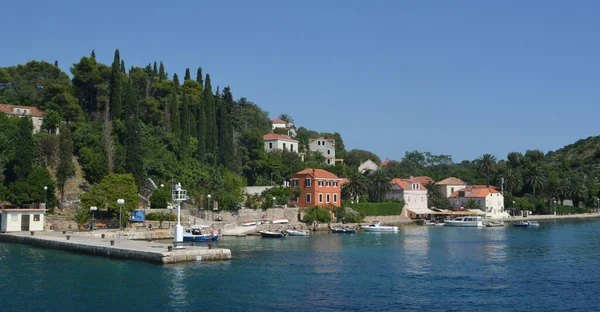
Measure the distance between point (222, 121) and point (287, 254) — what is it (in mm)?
33774

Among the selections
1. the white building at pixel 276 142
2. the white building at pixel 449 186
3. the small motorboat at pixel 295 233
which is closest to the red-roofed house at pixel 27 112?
the small motorboat at pixel 295 233

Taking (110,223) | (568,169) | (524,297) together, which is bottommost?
(524,297)

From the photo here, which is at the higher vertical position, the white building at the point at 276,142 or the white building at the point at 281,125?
the white building at the point at 281,125

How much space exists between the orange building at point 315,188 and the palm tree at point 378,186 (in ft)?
33.1

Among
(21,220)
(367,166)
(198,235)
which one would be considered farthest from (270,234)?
(367,166)

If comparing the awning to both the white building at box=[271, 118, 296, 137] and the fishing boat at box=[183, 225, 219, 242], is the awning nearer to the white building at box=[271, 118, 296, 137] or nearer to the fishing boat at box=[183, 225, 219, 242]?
the white building at box=[271, 118, 296, 137]

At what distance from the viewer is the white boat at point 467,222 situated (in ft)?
258

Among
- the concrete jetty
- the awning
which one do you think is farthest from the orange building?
the concrete jetty

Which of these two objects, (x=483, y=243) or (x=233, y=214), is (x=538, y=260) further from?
(x=233, y=214)

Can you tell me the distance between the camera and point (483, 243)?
51688 mm

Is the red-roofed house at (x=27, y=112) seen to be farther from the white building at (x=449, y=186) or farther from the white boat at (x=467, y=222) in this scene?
the white building at (x=449, y=186)

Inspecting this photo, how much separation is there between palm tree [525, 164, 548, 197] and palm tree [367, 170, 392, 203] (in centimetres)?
3559

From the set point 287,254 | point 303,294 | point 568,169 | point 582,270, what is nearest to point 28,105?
point 287,254

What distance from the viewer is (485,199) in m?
93.4
